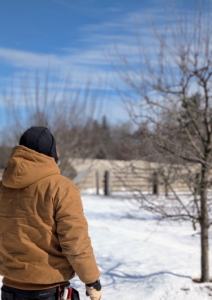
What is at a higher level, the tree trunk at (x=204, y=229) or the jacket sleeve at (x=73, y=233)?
the jacket sleeve at (x=73, y=233)

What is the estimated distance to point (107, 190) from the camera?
1596 cm

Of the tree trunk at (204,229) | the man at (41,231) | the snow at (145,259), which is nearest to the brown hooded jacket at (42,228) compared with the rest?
the man at (41,231)

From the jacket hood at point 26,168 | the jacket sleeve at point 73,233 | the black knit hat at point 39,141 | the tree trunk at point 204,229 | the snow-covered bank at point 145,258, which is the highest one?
the black knit hat at point 39,141

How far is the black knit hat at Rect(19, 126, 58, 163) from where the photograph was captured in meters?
2.46

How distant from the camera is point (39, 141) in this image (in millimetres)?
2457

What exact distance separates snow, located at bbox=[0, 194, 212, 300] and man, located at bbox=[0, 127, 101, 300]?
2.17 metres

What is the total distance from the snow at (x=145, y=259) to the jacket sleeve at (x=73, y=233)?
226cm

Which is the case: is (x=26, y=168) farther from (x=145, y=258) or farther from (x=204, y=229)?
(x=145, y=258)

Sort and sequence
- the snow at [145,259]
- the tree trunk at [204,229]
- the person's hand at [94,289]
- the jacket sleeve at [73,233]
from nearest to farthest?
the jacket sleeve at [73,233], the person's hand at [94,289], the snow at [145,259], the tree trunk at [204,229]

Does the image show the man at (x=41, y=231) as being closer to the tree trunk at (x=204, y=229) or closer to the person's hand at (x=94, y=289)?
the person's hand at (x=94, y=289)

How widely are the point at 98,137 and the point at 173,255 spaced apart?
8.79 metres

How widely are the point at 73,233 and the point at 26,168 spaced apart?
0.45m

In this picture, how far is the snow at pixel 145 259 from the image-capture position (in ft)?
15.5

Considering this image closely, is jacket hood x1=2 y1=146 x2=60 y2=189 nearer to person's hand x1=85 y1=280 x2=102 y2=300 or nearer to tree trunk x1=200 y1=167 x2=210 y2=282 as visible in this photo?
person's hand x1=85 y1=280 x2=102 y2=300
